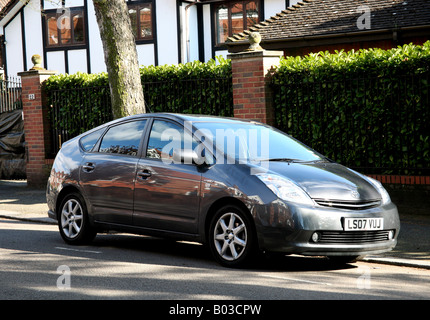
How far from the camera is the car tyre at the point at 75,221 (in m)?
8.85

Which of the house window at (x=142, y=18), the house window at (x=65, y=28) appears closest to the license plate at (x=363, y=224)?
the house window at (x=142, y=18)

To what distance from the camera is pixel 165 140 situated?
8.20 m

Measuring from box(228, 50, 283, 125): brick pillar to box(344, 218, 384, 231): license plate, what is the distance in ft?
18.6

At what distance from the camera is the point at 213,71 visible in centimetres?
1363

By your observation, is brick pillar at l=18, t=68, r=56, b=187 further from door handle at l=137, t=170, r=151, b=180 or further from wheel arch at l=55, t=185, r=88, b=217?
door handle at l=137, t=170, r=151, b=180

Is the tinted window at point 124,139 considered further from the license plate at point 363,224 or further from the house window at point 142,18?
the house window at point 142,18

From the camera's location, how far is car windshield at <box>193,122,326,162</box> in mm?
7758

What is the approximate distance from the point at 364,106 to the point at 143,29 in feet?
57.1

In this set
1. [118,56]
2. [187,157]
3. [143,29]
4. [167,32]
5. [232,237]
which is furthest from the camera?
[143,29]

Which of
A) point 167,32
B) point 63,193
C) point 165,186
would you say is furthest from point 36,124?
point 167,32

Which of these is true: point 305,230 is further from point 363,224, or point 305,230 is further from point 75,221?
point 75,221

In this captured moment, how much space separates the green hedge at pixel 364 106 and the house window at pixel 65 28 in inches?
711
